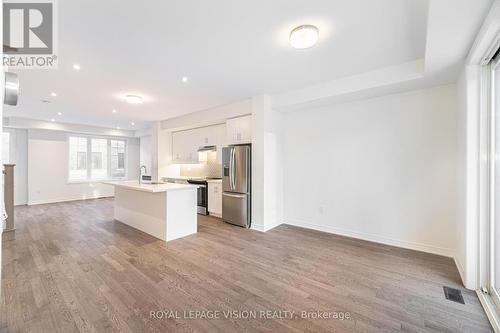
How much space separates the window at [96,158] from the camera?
7980 mm

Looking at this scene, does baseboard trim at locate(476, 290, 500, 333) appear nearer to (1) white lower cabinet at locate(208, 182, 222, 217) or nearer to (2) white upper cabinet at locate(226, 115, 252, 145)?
(2) white upper cabinet at locate(226, 115, 252, 145)

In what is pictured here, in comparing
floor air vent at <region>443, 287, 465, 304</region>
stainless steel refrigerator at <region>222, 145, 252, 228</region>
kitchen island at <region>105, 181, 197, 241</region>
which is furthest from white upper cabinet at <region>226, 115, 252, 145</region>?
floor air vent at <region>443, 287, 465, 304</region>

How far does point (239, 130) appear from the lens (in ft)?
16.1

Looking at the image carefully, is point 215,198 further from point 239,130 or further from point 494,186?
point 494,186

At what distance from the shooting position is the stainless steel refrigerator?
4.61 metres

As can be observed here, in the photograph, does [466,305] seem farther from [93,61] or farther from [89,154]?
[89,154]

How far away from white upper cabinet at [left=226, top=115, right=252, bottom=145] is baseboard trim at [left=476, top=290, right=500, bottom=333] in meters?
3.84

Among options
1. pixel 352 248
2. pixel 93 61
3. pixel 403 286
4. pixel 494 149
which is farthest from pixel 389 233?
pixel 93 61

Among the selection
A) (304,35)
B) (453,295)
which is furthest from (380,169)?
(304,35)

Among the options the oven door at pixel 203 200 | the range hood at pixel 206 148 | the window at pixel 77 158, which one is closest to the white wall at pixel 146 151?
the window at pixel 77 158

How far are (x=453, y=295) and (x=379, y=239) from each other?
4.70 feet

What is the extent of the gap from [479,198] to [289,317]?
7.62 ft

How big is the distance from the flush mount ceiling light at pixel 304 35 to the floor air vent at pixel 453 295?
117 inches

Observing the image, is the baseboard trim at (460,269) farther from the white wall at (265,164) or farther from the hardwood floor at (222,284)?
the white wall at (265,164)
